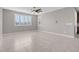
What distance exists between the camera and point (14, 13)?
391 inches

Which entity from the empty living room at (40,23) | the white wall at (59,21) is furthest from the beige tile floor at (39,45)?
the white wall at (59,21)

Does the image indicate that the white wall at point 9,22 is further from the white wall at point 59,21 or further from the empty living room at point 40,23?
the white wall at point 59,21

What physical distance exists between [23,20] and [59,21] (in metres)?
5.00

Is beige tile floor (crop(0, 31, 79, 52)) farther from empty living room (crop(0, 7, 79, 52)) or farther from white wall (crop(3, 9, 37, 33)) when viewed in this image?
white wall (crop(3, 9, 37, 33))

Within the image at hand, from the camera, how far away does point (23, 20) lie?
1112 cm

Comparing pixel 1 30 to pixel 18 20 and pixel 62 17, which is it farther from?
pixel 62 17

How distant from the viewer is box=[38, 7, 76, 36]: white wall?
7039 mm

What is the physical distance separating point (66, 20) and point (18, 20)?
19.8ft

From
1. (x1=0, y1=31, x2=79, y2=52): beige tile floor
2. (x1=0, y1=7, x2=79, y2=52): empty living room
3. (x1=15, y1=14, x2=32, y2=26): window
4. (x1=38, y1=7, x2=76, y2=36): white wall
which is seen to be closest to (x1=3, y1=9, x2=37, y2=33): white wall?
(x1=0, y1=7, x2=79, y2=52): empty living room

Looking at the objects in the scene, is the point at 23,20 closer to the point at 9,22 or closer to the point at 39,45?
the point at 9,22

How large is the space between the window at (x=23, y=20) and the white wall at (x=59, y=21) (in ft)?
5.78

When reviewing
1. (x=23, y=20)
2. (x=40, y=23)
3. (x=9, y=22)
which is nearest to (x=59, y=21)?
(x=40, y=23)
